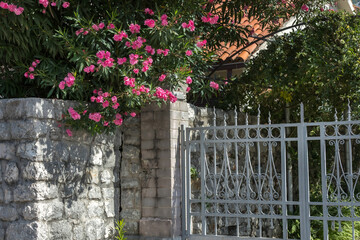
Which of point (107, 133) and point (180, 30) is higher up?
point (180, 30)

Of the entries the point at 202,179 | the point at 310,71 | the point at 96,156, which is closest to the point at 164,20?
the point at 96,156

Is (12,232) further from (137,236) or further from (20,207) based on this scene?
(137,236)

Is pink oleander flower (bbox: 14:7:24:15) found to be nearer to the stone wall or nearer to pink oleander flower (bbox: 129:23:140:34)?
the stone wall

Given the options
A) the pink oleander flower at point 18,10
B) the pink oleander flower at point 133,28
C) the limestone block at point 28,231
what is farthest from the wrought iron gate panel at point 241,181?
the pink oleander flower at point 18,10

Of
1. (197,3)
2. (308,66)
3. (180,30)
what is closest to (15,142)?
(180,30)

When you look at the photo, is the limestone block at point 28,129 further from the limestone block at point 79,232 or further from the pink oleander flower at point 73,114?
the limestone block at point 79,232

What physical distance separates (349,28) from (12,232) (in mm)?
5199

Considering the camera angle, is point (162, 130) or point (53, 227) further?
point (162, 130)

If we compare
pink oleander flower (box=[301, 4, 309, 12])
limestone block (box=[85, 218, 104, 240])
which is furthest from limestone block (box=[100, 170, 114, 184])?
pink oleander flower (box=[301, 4, 309, 12])

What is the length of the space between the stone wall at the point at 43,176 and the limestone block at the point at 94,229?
0.04ft

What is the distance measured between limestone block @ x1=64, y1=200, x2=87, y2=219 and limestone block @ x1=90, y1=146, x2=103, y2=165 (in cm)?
49

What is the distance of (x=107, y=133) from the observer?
633cm

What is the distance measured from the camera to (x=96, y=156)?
636cm

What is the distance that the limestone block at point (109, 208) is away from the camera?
21.2 ft
